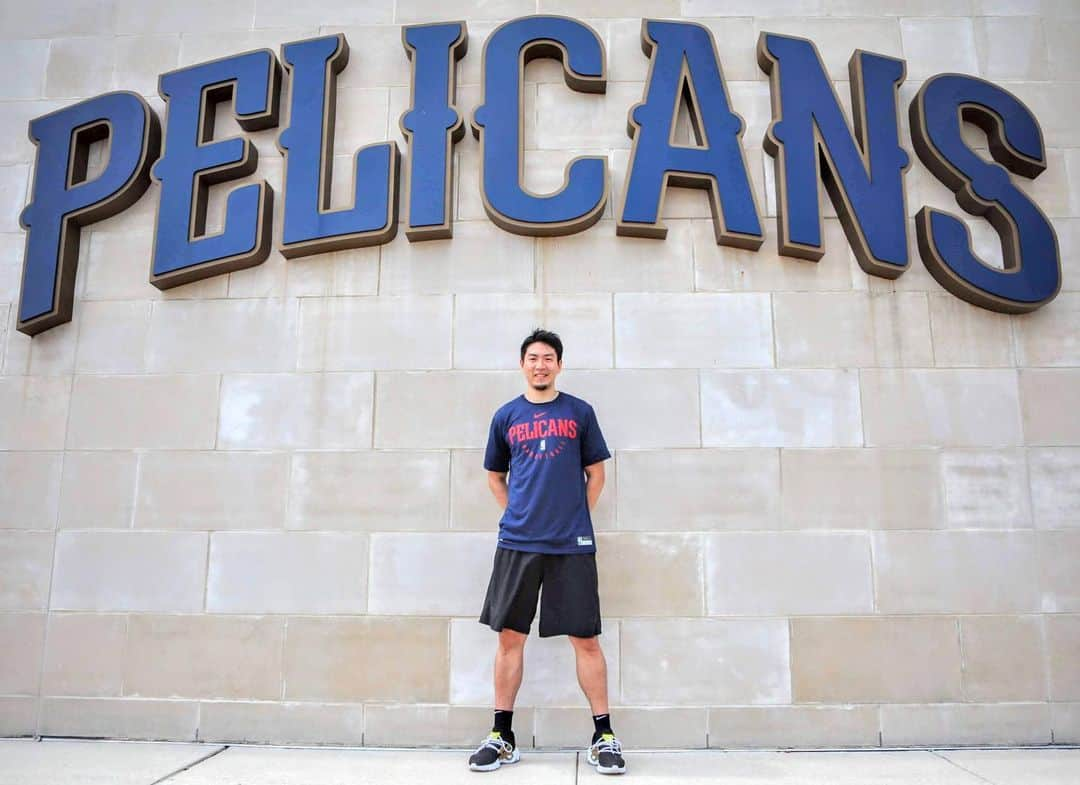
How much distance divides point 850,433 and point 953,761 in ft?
4.90

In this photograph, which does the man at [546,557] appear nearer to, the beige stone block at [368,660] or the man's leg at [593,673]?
the man's leg at [593,673]

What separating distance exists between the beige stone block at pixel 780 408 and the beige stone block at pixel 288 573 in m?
1.85

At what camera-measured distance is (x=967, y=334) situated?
3.94 metres

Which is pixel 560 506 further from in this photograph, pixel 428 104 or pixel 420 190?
pixel 428 104

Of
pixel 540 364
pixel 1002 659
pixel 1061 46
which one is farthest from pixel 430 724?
pixel 1061 46

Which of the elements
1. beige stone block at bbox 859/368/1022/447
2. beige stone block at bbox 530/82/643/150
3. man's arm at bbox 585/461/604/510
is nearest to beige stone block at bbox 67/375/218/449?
man's arm at bbox 585/461/604/510

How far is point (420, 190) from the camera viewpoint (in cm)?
402

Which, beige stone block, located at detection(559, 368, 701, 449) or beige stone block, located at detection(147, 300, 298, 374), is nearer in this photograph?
beige stone block, located at detection(559, 368, 701, 449)

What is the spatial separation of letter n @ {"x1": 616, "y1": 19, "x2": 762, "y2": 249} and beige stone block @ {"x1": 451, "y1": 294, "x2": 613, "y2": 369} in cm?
48

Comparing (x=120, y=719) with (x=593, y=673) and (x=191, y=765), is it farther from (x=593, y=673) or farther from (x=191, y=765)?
(x=593, y=673)

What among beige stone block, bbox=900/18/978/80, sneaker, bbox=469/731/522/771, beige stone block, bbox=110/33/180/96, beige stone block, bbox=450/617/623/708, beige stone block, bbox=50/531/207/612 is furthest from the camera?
beige stone block, bbox=110/33/180/96

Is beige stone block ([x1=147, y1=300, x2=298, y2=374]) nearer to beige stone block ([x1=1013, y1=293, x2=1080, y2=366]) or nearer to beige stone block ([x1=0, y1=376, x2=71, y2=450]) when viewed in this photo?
beige stone block ([x1=0, y1=376, x2=71, y2=450])

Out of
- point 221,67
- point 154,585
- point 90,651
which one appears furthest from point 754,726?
point 221,67

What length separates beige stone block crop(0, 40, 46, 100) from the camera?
4.48 m
